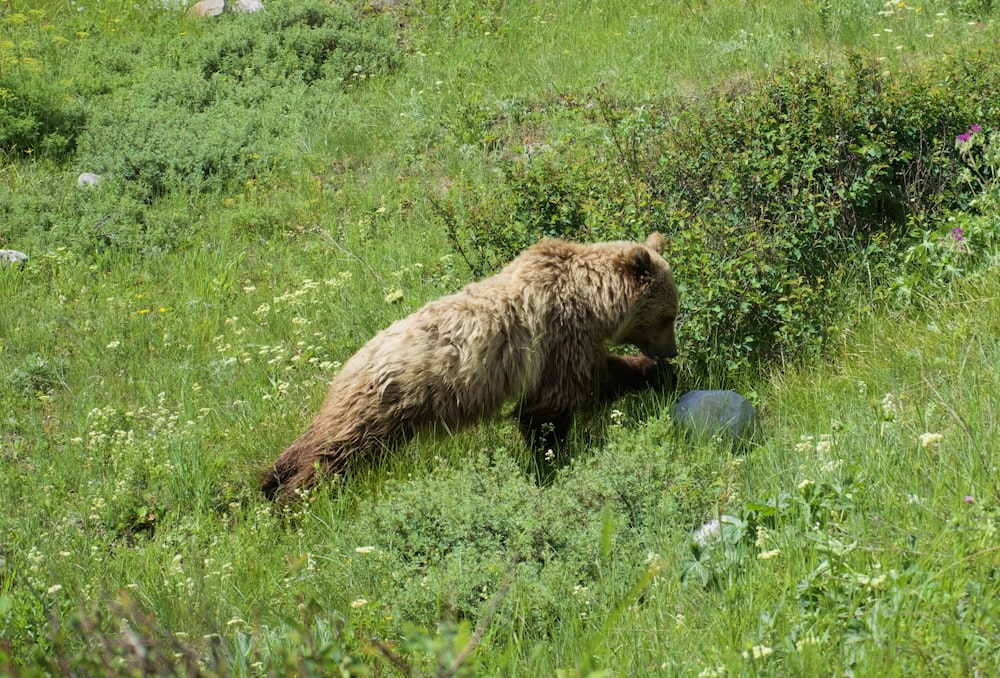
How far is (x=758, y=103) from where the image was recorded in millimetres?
7324

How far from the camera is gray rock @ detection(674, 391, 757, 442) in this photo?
5.48 meters

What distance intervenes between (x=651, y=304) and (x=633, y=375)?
1.53ft

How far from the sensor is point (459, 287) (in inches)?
293

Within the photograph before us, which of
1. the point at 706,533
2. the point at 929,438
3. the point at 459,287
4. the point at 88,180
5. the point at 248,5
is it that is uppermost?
the point at 248,5

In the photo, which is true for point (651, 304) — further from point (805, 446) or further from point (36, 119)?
point (36, 119)

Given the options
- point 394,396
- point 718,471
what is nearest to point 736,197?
point 718,471

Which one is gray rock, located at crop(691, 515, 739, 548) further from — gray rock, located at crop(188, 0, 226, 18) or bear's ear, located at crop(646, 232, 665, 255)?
gray rock, located at crop(188, 0, 226, 18)

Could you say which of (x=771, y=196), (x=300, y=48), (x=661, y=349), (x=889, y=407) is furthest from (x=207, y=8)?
(x=889, y=407)

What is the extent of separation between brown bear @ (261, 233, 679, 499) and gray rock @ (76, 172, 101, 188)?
574cm

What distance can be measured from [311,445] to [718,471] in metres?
2.14

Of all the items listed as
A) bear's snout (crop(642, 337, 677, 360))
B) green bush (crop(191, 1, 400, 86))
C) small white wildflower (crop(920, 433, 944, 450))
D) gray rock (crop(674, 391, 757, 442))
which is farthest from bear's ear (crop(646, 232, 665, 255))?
green bush (crop(191, 1, 400, 86))

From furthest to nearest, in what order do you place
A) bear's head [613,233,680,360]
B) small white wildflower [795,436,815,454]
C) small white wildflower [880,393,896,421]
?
bear's head [613,233,680,360] < small white wildflower [880,393,896,421] < small white wildflower [795,436,815,454]

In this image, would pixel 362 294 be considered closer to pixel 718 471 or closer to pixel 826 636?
pixel 718 471

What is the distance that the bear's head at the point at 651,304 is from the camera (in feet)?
19.9
